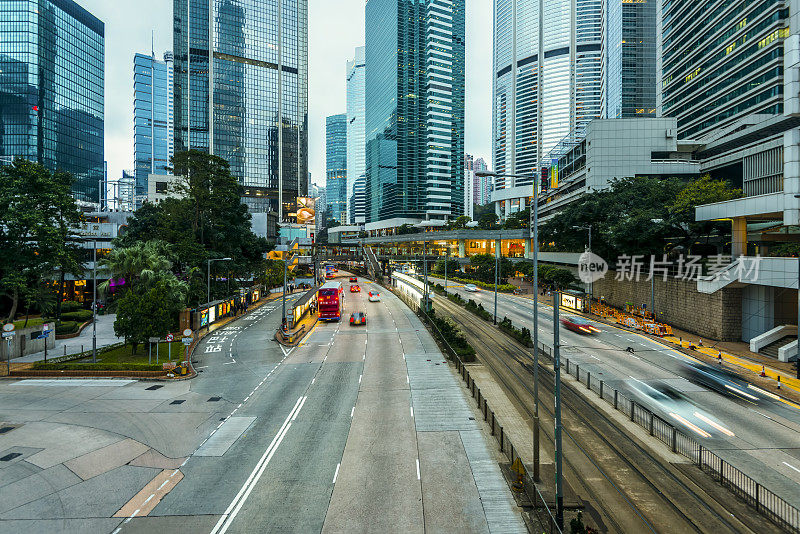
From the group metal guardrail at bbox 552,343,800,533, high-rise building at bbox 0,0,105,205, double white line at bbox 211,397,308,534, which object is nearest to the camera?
double white line at bbox 211,397,308,534

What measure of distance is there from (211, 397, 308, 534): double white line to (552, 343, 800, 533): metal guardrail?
16043 mm

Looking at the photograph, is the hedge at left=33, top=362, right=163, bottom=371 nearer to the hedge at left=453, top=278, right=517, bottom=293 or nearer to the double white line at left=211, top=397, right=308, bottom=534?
the double white line at left=211, top=397, right=308, bottom=534

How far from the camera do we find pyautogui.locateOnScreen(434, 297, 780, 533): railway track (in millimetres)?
12664

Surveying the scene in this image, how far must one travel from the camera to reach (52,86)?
470 feet

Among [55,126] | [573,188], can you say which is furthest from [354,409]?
[55,126]

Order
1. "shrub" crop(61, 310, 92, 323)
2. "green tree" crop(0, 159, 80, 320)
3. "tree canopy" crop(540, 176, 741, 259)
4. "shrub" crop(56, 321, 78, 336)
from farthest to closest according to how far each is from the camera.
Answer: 1. "shrub" crop(61, 310, 92, 323)
2. "tree canopy" crop(540, 176, 741, 259)
3. "shrub" crop(56, 321, 78, 336)
4. "green tree" crop(0, 159, 80, 320)

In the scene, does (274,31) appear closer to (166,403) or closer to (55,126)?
(55,126)

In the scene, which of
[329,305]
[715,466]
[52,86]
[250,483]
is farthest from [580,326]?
[52,86]

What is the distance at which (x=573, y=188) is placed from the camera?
10619 cm

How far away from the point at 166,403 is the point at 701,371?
35.6m

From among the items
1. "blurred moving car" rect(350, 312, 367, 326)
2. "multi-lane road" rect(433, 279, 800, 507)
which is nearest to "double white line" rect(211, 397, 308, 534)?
A: "multi-lane road" rect(433, 279, 800, 507)

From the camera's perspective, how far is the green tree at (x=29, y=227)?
108ft

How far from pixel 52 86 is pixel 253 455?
18527cm

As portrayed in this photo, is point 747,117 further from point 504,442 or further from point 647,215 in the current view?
point 504,442
